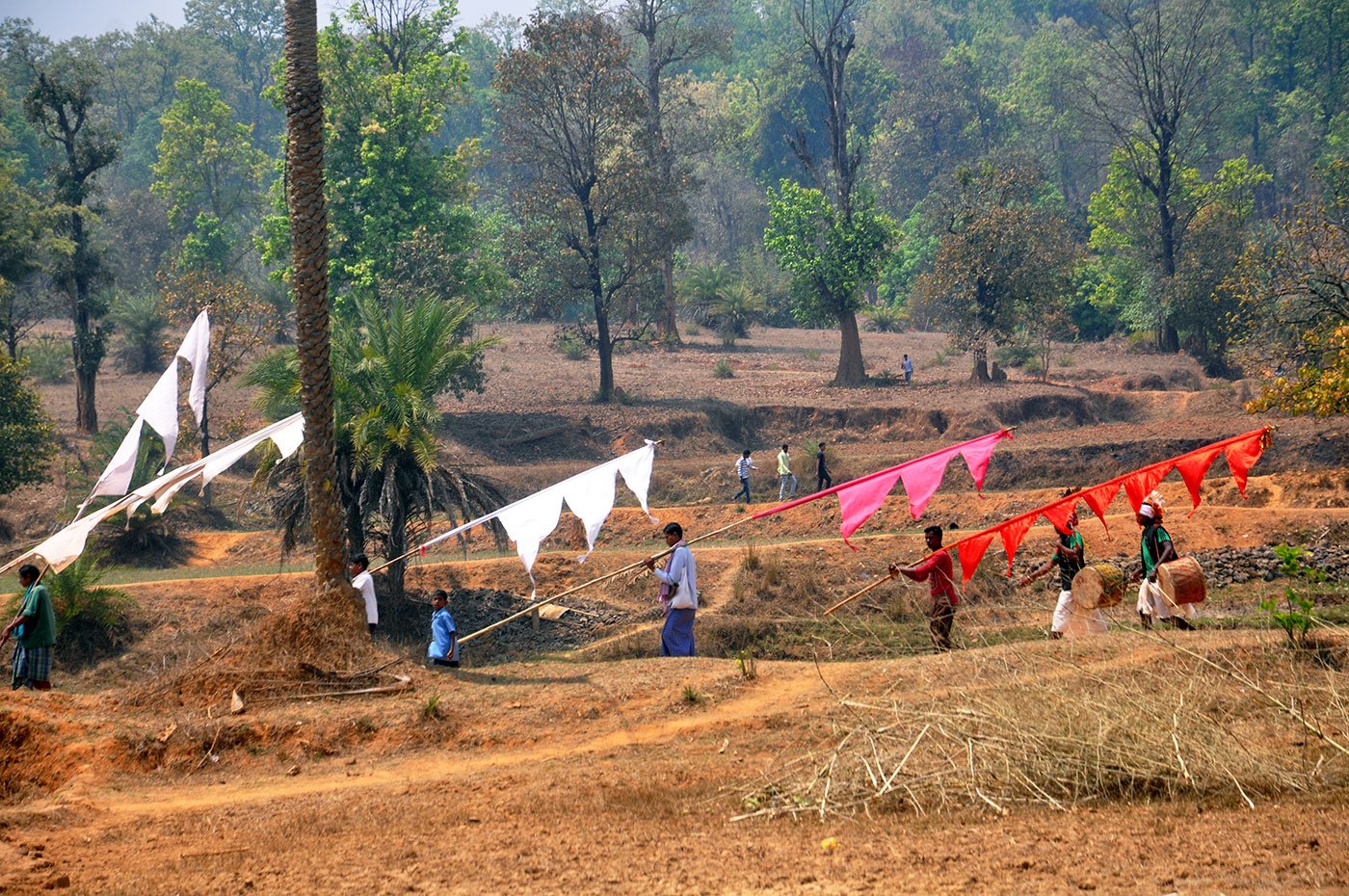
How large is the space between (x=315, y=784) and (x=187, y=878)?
2.21 m

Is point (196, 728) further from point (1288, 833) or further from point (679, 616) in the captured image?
point (1288, 833)

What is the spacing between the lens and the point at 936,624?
39.9 ft

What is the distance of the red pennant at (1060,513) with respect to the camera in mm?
12148

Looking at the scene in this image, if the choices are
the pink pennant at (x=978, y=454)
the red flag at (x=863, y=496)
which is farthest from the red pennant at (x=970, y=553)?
the red flag at (x=863, y=496)

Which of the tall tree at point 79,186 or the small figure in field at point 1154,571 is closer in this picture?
the small figure in field at point 1154,571

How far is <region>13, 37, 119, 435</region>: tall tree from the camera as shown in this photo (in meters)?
32.6

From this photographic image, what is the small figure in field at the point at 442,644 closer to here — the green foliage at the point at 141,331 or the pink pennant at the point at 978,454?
the pink pennant at the point at 978,454

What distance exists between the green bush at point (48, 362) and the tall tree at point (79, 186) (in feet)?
23.4

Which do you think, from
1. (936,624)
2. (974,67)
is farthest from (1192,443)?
(974,67)

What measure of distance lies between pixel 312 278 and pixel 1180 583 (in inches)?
397

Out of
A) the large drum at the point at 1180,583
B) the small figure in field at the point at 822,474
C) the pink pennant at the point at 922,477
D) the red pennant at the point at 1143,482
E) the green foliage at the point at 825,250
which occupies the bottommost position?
the small figure in field at the point at 822,474

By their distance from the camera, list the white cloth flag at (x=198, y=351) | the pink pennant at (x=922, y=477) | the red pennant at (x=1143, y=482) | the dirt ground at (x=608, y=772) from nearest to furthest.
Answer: the dirt ground at (x=608, y=772), the pink pennant at (x=922, y=477), the red pennant at (x=1143, y=482), the white cloth flag at (x=198, y=351)

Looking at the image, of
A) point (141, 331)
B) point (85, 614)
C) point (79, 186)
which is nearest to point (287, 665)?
point (85, 614)

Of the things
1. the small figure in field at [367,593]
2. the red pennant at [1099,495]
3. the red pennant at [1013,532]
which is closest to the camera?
the red pennant at [1099,495]
